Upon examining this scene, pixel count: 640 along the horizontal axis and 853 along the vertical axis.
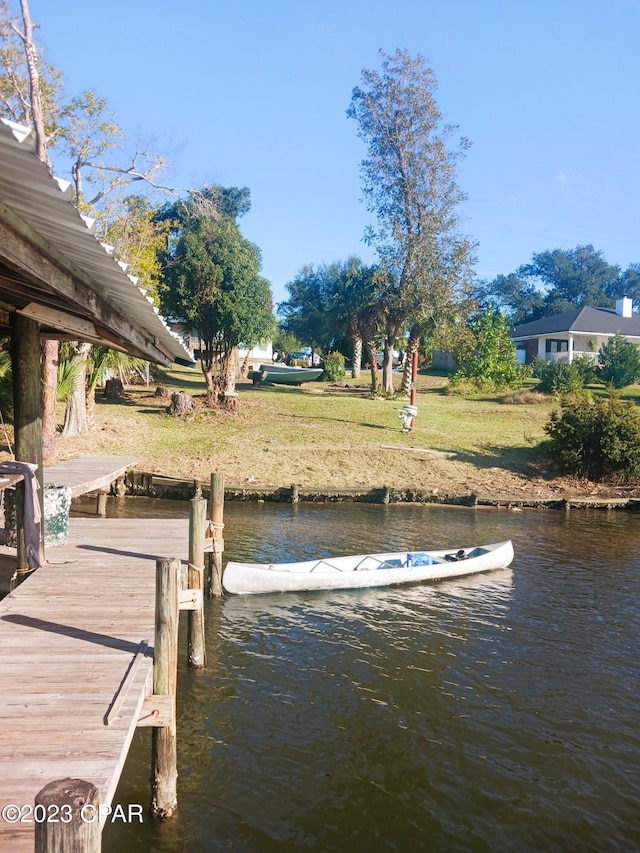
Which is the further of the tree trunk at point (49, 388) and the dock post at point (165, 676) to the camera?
the tree trunk at point (49, 388)

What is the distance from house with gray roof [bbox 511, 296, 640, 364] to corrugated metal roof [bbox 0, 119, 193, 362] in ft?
168

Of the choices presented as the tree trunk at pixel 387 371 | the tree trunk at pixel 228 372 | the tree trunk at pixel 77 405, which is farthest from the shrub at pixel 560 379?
the tree trunk at pixel 77 405

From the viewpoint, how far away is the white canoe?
1412cm

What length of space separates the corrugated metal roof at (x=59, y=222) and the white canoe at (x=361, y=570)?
719cm

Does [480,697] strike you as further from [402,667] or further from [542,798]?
[542,798]

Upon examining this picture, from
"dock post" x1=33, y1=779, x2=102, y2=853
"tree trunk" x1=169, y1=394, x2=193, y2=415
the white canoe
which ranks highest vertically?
"tree trunk" x1=169, y1=394, x2=193, y2=415

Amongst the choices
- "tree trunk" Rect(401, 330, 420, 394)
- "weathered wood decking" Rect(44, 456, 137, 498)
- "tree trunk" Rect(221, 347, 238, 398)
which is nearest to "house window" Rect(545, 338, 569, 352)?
Answer: "tree trunk" Rect(401, 330, 420, 394)

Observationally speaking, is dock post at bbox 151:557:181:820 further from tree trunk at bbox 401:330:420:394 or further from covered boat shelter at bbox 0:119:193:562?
tree trunk at bbox 401:330:420:394

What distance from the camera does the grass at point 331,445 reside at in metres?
26.3

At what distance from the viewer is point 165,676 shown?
678 cm

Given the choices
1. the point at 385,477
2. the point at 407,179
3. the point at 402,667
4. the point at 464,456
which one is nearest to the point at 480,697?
the point at 402,667

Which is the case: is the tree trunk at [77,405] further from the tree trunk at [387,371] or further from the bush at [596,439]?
the tree trunk at [387,371]

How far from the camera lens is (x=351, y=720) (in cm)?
933

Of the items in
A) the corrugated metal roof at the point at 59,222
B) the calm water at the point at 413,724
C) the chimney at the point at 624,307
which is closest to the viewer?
the corrugated metal roof at the point at 59,222
